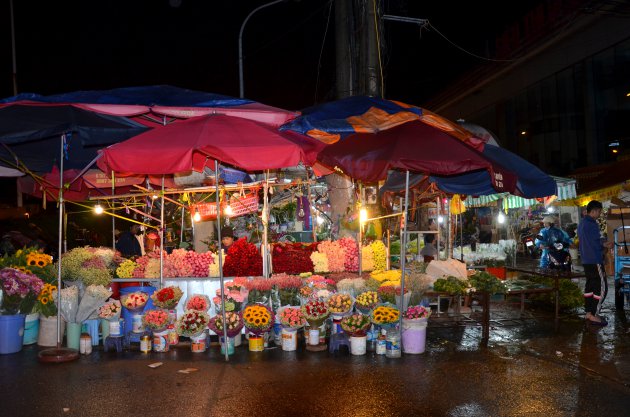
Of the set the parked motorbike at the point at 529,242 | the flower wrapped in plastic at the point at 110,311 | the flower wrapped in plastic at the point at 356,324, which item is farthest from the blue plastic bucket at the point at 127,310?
the parked motorbike at the point at 529,242

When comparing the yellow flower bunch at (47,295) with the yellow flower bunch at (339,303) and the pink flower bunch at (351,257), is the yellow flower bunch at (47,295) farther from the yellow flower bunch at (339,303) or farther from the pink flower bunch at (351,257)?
the pink flower bunch at (351,257)

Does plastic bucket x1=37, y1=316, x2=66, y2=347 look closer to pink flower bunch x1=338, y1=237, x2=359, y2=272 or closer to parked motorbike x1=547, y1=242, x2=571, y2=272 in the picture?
pink flower bunch x1=338, y1=237, x2=359, y2=272

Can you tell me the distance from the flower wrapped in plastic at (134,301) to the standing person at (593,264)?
316 inches

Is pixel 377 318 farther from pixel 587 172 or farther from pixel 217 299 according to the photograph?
pixel 587 172

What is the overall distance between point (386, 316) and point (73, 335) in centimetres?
496

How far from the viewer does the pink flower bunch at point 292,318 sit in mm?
8727

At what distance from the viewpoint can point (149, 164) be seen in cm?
758

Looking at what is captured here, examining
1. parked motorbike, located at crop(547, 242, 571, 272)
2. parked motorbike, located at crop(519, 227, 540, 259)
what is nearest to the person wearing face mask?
parked motorbike, located at crop(547, 242, 571, 272)

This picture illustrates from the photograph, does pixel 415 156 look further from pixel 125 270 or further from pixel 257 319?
pixel 125 270

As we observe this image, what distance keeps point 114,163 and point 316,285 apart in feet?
12.3

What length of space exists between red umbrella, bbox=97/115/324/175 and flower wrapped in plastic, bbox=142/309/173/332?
2.34 m

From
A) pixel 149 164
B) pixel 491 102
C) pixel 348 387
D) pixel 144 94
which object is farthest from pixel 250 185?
pixel 491 102

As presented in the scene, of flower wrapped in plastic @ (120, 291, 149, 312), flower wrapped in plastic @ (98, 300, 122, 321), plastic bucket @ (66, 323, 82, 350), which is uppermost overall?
flower wrapped in plastic @ (120, 291, 149, 312)

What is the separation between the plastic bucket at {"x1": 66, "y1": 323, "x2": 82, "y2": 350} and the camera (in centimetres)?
902
